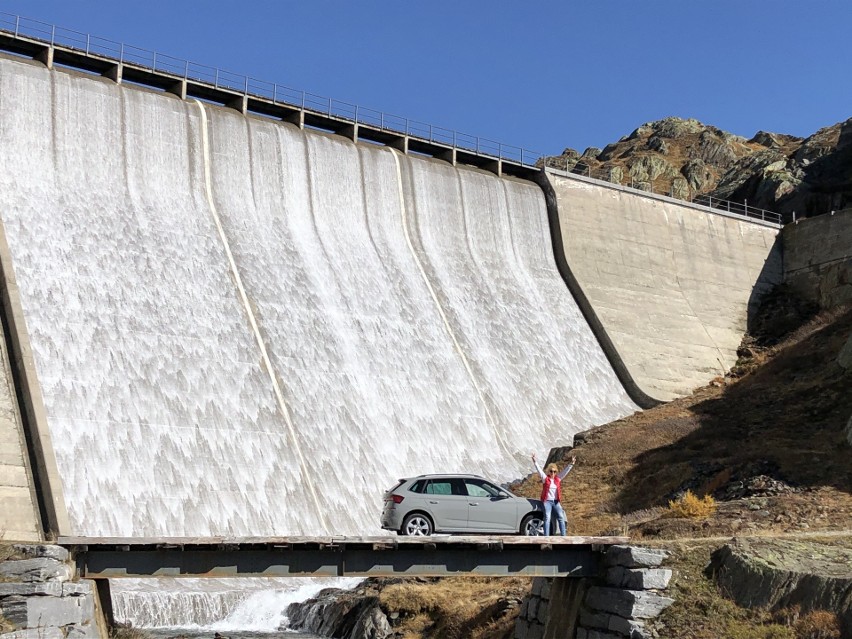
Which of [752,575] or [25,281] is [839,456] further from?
[25,281]

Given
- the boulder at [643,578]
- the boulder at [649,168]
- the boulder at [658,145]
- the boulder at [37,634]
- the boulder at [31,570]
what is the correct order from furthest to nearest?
1. the boulder at [658,145]
2. the boulder at [649,168]
3. the boulder at [643,578]
4. the boulder at [31,570]
5. the boulder at [37,634]

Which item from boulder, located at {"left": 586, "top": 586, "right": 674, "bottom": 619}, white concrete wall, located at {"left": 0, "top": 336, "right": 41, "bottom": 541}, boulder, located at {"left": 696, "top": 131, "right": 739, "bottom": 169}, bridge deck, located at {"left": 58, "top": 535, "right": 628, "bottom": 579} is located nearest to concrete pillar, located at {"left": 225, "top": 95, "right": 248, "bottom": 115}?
white concrete wall, located at {"left": 0, "top": 336, "right": 41, "bottom": 541}

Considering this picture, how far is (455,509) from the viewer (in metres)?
20.6

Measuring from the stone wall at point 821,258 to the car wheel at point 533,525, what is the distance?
35.1m

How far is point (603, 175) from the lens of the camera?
8500 cm

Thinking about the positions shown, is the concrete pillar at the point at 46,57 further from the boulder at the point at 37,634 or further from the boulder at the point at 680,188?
the boulder at the point at 680,188

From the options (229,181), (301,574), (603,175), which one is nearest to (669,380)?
(229,181)

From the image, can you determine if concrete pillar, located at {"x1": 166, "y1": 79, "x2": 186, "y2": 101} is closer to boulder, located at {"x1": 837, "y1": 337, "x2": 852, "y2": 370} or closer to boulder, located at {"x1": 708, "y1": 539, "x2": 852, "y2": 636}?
boulder, located at {"x1": 837, "y1": 337, "x2": 852, "y2": 370}

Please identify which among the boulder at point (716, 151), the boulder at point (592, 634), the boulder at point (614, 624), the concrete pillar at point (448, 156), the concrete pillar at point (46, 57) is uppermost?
the boulder at point (716, 151)

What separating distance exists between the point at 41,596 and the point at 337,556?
474 centimetres

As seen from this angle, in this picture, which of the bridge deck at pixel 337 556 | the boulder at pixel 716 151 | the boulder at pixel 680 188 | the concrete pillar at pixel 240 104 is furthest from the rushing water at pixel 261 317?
the boulder at pixel 716 151

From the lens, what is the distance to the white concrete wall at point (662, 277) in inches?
1877

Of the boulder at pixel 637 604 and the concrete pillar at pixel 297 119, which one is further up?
the concrete pillar at pixel 297 119

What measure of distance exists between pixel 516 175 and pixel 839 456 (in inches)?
953
